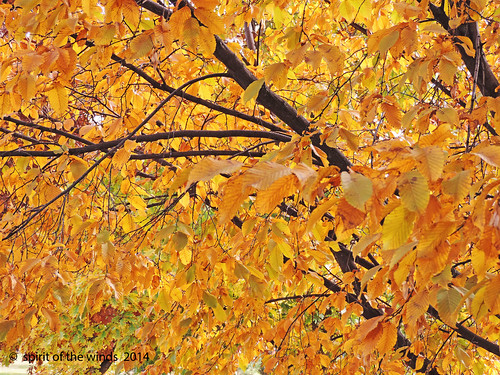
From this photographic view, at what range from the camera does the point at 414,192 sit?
95cm

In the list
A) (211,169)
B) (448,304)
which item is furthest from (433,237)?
(211,169)

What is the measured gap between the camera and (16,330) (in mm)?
2195

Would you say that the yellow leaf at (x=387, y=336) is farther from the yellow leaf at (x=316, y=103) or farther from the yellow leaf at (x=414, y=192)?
the yellow leaf at (x=316, y=103)

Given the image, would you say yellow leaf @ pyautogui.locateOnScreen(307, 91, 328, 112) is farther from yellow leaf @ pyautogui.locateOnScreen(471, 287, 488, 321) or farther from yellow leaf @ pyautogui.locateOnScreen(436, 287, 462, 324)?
yellow leaf @ pyautogui.locateOnScreen(471, 287, 488, 321)

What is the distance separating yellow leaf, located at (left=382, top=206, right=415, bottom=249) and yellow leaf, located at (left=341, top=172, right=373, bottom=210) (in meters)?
0.15

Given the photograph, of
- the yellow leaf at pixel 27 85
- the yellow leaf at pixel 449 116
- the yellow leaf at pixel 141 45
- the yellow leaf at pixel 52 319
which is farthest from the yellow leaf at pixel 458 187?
the yellow leaf at pixel 52 319

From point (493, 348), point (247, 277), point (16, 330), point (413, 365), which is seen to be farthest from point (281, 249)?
point (413, 365)

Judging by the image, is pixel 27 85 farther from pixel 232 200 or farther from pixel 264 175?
pixel 264 175

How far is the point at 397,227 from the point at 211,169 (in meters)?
0.46

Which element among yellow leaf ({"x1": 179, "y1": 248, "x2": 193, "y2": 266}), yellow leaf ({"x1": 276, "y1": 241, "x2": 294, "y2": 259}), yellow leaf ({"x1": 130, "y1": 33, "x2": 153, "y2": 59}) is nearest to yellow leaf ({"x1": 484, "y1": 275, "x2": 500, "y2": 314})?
yellow leaf ({"x1": 276, "y1": 241, "x2": 294, "y2": 259})

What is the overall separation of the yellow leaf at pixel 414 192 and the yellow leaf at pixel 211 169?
0.38 meters

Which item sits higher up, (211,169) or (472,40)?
(211,169)

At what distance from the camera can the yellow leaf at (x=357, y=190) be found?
90 centimetres

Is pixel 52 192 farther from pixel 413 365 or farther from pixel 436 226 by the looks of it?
pixel 413 365
